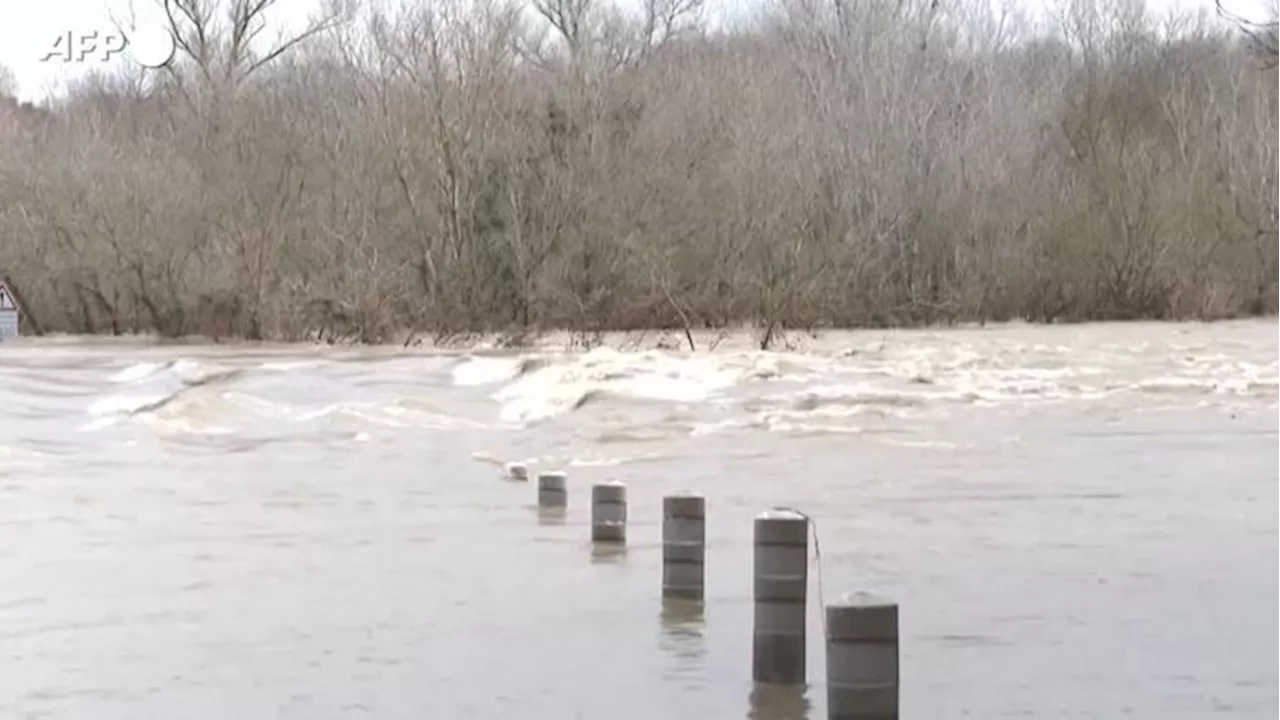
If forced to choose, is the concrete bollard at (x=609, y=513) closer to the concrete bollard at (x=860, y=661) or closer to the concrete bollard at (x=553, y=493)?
the concrete bollard at (x=553, y=493)

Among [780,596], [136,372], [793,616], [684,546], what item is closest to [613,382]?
[136,372]

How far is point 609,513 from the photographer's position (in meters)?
11.9

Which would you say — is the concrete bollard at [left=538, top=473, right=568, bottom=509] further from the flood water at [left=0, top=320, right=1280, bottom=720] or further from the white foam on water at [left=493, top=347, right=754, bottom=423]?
the white foam on water at [left=493, top=347, right=754, bottom=423]

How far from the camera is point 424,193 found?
4047cm

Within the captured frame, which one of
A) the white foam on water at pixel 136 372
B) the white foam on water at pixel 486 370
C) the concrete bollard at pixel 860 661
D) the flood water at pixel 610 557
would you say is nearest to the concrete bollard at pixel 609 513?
the flood water at pixel 610 557

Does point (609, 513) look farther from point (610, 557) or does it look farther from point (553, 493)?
point (553, 493)

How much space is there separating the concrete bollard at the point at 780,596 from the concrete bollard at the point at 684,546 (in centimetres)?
129

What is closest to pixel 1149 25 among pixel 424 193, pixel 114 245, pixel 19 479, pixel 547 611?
pixel 424 193

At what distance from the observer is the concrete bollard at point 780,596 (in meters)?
7.08

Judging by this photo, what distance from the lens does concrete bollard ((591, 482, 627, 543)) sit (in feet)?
37.8

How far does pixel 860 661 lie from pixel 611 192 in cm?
3582

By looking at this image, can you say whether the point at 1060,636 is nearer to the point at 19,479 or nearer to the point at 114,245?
the point at 19,479

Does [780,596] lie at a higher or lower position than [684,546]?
higher

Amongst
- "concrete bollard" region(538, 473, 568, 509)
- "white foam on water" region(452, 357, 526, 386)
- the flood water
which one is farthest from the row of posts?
"white foam on water" region(452, 357, 526, 386)
